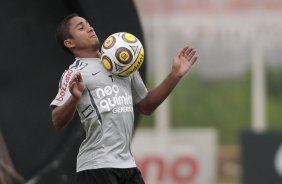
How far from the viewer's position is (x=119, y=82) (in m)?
6.05

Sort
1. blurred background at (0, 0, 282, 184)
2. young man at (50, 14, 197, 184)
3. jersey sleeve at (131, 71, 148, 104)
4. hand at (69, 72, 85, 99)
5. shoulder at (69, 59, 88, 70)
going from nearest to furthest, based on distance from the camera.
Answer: hand at (69, 72, 85, 99) < young man at (50, 14, 197, 184) < shoulder at (69, 59, 88, 70) < jersey sleeve at (131, 71, 148, 104) < blurred background at (0, 0, 282, 184)

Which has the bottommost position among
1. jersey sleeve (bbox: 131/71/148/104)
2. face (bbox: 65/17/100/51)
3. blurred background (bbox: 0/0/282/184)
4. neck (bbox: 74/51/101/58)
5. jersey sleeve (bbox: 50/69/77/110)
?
blurred background (bbox: 0/0/282/184)

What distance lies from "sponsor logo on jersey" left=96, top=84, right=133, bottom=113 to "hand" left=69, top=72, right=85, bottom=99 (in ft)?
0.76

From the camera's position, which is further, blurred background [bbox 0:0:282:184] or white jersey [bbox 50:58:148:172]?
blurred background [bbox 0:0:282:184]

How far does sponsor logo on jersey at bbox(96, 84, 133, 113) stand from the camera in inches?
234

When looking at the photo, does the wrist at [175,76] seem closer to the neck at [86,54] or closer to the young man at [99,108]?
the young man at [99,108]

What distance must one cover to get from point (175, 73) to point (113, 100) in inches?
14.6

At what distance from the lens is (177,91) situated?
27656mm

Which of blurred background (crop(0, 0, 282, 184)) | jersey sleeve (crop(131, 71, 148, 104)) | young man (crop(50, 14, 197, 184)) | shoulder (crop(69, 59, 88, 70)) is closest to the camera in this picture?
young man (crop(50, 14, 197, 184))

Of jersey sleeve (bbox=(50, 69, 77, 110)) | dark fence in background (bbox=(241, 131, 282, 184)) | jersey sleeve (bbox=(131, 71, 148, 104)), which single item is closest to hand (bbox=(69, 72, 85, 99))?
jersey sleeve (bbox=(50, 69, 77, 110))

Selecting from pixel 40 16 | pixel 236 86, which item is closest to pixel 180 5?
pixel 236 86

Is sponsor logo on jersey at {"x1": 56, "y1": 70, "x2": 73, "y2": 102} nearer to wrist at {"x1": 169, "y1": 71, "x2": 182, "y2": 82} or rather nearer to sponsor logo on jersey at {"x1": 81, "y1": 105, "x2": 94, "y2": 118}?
sponsor logo on jersey at {"x1": 81, "y1": 105, "x2": 94, "y2": 118}

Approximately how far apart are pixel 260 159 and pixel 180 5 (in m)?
13.3

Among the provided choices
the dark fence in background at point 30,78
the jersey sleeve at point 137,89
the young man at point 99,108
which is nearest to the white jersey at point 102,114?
the young man at point 99,108
